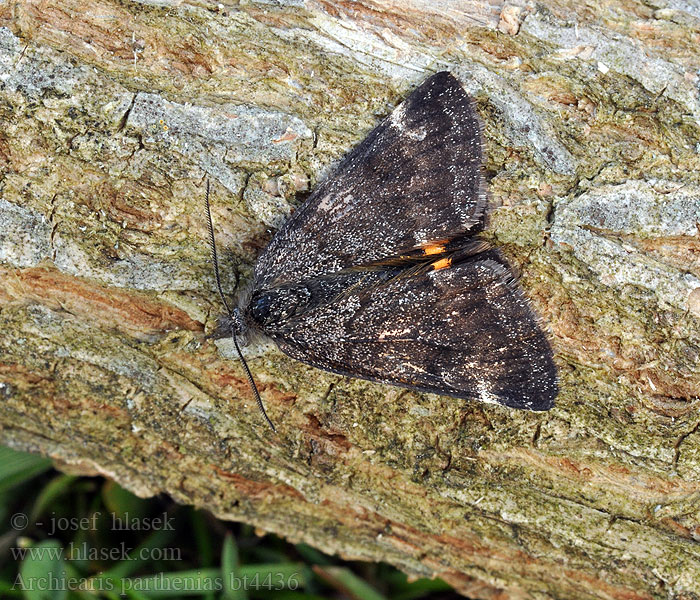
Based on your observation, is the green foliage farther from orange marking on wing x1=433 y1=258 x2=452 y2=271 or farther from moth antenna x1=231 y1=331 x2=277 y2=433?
orange marking on wing x1=433 y1=258 x2=452 y2=271

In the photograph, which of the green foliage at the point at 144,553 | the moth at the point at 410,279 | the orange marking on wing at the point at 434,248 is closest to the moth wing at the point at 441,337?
the moth at the point at 410,279

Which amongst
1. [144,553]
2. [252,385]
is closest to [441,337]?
[252,385]

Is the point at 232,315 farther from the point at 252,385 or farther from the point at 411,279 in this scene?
the point at 411,279

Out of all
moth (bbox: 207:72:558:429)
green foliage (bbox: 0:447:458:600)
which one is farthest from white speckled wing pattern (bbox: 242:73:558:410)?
green foliage (bbox: 0:447:458:600)

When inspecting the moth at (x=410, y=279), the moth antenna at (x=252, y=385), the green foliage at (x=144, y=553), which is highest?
the moth at (x=410, y=279)

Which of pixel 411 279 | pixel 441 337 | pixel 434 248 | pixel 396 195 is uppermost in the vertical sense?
pixel 396 195

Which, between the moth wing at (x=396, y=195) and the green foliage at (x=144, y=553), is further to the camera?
the green foliage at (x=144, y=553)

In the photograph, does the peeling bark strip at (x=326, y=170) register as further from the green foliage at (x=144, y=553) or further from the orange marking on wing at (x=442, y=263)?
the green foliage at (x=144, y=553)

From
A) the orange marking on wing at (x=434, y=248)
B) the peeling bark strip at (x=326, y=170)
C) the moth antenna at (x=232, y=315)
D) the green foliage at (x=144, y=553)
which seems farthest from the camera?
the green foliage at (x=144, y=553)
